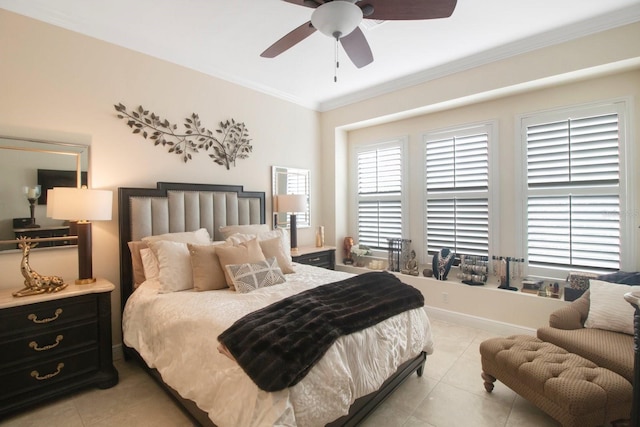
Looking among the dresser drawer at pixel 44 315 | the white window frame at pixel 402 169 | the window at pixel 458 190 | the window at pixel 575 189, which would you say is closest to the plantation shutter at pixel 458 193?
the window at pixel 458 190

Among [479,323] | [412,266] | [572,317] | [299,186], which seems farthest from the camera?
[299,186]

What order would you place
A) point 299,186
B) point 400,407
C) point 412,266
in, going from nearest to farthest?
point 400,407 < point 412,266 < point 299,186

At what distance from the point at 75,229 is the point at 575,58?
15.7ft

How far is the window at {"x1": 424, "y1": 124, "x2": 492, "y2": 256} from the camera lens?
Result: 3746 mm

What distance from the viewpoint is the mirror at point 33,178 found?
2.37 metres

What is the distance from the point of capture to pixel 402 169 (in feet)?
14.6

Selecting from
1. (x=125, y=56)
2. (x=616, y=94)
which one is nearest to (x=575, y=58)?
(x=616, y=94)

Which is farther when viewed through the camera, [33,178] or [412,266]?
[412,266]

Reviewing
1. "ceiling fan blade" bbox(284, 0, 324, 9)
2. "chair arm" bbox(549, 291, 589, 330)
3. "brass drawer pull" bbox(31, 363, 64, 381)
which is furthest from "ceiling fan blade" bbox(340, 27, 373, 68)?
"brass drawer pull" bbox(31, 363, 64, 381)

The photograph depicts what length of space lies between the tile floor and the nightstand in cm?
202

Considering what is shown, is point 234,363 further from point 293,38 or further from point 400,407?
point 293,38

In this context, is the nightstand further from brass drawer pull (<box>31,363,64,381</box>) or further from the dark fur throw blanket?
brass drawer pull (<box>31,363,64,381</box>)

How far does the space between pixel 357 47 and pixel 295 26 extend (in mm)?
823

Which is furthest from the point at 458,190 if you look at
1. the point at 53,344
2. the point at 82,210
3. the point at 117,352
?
the point at 53,344
